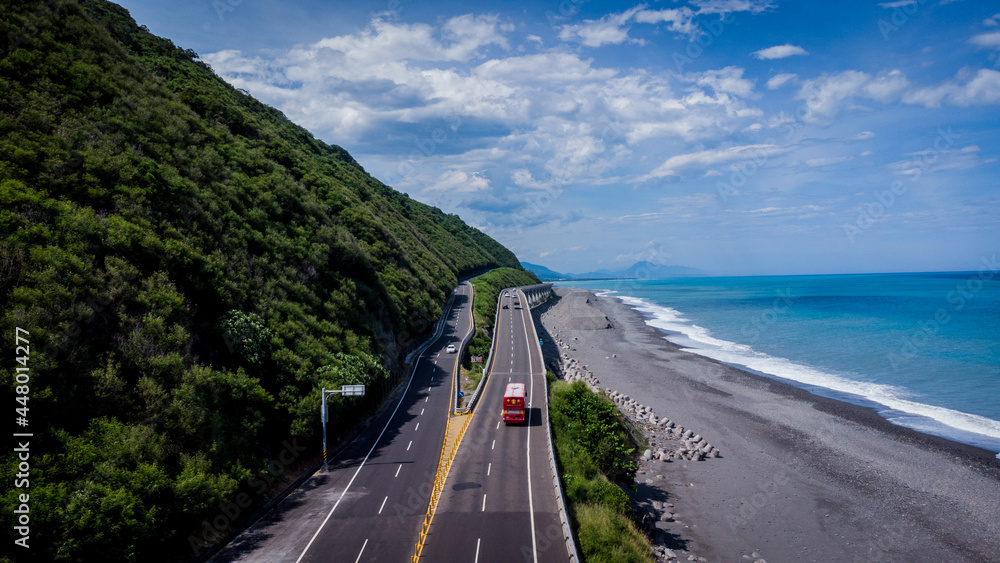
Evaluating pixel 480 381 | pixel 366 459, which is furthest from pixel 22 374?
pixel 480 381

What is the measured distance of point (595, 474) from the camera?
936 inches

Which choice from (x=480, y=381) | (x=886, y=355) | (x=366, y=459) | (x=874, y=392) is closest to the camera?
(x=366, y=459)

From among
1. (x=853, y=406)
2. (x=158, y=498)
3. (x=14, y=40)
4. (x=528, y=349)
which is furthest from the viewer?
(x=528, y=349)

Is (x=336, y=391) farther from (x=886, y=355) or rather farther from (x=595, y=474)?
(x=886, y=355)

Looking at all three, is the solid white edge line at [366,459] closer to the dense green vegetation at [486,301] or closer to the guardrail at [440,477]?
the guardrail at [440,477]

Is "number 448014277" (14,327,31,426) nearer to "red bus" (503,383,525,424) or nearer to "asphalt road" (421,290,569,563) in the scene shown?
"asphalt road" (421,290,569,563)

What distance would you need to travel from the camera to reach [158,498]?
15.8m

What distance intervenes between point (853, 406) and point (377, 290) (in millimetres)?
44398

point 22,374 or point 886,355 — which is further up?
point 22,374

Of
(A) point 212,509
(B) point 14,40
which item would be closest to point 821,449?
(A) point 212,509

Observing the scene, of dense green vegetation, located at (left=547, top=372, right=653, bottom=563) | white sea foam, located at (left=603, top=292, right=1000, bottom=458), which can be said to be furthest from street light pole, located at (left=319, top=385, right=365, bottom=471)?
white sea foam, located at (left=603, top=292, right=1000, bottom=458)

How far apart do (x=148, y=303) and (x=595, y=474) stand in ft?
75.4

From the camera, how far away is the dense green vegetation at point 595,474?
58.2 ft

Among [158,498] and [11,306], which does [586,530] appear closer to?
[158,498]
